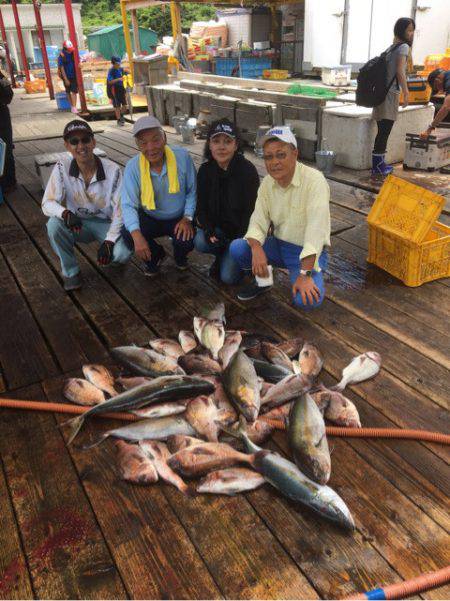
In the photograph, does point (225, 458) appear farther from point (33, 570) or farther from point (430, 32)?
point (430, 32)

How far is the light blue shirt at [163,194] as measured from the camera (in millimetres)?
3830

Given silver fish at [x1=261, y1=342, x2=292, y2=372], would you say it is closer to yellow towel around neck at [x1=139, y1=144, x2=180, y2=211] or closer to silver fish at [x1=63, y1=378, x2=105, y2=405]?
silver fish at [x1=63, y1=378, x2=105, y2=405]

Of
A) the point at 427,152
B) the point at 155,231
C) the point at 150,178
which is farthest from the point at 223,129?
the point at 427,152

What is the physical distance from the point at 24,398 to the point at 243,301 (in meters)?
1.76

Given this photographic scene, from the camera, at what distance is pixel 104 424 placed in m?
2.55

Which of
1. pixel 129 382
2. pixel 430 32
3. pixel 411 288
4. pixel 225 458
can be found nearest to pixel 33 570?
pixel 225 458

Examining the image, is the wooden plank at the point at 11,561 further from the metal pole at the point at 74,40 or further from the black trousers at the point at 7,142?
the metal pole at the point at 74,40

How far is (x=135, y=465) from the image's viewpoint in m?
2.22

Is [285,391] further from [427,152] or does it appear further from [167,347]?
[427,152]

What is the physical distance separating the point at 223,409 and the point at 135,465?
53 centimetres

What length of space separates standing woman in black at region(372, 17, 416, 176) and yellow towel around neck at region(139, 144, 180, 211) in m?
4.06

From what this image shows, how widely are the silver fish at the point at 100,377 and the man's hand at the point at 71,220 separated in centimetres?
140

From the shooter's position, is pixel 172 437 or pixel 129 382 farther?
pixel 129 382

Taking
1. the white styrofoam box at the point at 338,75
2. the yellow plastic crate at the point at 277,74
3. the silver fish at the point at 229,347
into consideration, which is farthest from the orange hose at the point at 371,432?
the yellow plastic crate at the point at 277,74
